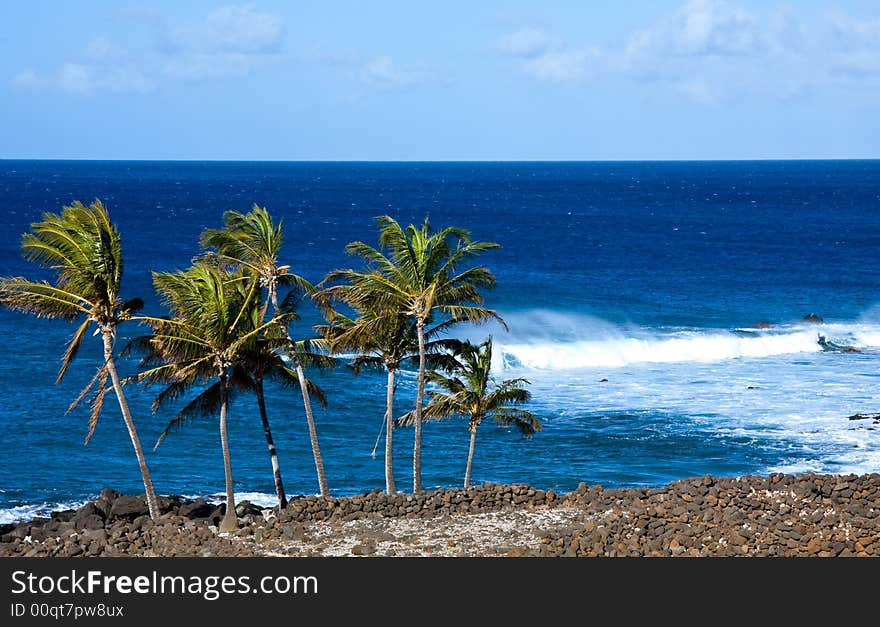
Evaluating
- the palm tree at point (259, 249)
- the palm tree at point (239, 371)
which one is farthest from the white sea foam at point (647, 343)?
the palm tree at point (239, 371)

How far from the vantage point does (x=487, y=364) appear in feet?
113

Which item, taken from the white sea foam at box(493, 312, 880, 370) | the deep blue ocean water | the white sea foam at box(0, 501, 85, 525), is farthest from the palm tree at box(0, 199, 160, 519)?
the white sea foam at box(493, 312, 880, 370)

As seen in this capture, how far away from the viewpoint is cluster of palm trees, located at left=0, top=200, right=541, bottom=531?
28.7 metres

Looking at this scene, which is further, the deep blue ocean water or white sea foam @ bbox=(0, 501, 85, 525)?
the deep blue ocean water

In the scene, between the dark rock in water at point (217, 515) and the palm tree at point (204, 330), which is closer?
the palm tree at point (204, 330)

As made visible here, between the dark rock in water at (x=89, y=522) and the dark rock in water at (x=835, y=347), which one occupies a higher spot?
the dark rock in water at (x=835, y=347)

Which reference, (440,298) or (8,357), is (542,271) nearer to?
(8,357)

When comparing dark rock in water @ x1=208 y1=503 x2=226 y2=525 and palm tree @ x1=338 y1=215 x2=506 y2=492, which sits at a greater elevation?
palm tree @ x1=338 y1=215 x2=506 y2=492

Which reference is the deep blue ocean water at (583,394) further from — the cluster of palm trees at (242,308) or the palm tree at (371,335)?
the cluster of palm trees at (242,308)

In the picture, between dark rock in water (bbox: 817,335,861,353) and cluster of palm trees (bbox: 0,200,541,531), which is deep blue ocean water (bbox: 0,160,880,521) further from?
cluster of palm trees (bbox: 0,200,541,531)

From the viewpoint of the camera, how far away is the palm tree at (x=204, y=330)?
28.3 metres

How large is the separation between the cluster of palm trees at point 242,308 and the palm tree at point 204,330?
3 centimetres

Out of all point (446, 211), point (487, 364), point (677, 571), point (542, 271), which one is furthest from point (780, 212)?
point (677, 571)

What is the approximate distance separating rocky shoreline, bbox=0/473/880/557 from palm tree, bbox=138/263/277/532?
92.9 inches
